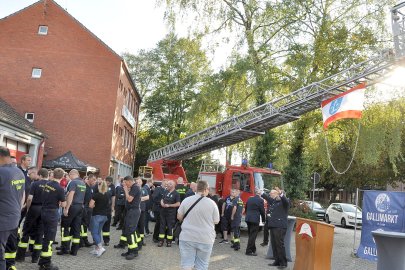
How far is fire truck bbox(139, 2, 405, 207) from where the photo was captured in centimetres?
1233

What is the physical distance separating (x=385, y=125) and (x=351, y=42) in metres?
4.20

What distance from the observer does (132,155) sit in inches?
1684

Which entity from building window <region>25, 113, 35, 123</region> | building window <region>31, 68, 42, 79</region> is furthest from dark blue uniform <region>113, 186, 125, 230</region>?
building window <region>31, 68, 42, 79</region>

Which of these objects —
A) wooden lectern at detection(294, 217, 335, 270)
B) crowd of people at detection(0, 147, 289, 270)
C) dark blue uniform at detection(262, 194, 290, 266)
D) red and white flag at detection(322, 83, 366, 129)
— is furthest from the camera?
red and white flag at detection(322, 83, 366, 129)

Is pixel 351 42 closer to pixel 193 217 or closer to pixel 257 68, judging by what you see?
pixel 257 68

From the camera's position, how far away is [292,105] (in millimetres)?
14797

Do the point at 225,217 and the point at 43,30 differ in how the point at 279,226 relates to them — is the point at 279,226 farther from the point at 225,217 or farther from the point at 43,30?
the point at 43,30

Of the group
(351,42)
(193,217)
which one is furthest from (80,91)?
(193,217)

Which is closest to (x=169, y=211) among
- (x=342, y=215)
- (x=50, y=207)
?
(x=50, y=207)

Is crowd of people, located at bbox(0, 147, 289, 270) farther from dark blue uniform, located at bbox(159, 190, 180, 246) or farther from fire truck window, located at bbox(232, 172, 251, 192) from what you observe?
fire truck window, located at bbox(232, 172, 251, 192)

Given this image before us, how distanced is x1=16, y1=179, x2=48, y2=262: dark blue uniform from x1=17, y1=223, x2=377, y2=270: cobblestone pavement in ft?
0.87

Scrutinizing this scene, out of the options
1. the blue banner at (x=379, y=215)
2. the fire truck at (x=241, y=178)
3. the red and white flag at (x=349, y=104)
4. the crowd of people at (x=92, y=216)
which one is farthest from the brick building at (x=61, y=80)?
the blue banner at (x=379, y=215)

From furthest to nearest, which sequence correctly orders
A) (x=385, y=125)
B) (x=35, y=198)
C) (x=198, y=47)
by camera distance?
(x=198, y=47) < (x=385, y=125) < (x=35, y=198)

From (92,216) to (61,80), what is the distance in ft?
66.6
